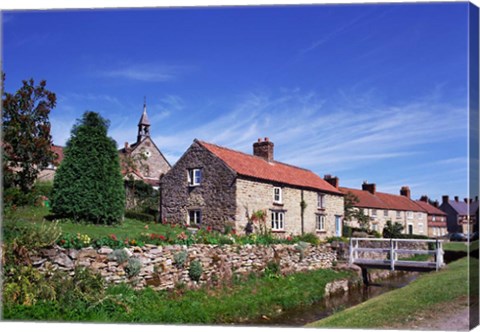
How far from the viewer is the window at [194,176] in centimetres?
1912

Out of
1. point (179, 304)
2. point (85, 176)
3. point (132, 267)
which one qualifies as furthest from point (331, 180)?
point (132, 267)

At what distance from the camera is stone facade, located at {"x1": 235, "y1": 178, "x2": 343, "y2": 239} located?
18188 millimetres

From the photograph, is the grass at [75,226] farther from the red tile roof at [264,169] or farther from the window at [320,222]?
the window at [320,222]

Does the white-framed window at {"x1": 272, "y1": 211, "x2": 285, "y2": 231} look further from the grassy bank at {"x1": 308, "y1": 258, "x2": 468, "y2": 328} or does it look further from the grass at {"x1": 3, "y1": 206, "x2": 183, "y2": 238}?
the grassy bank at {"x1": 308, "y1": 258, "x2": 468, "y2": 328}

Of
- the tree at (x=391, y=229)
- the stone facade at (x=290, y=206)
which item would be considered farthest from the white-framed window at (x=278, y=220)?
the tree at (x=391, y=229)

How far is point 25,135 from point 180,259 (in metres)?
6.11

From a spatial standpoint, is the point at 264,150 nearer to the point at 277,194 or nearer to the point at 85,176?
the point at 277,194

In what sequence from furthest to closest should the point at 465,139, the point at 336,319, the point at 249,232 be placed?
the point at 249,232, the point at 336,319, the point at 465,139

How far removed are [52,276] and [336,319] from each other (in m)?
5.30

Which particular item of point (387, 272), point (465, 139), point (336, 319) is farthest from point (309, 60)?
point (387, 272)

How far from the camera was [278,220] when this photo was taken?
763 inches

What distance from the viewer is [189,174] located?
19375 millimetres

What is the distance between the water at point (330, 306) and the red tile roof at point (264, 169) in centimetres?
562

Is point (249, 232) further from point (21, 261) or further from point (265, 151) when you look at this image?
point (21, 261)
